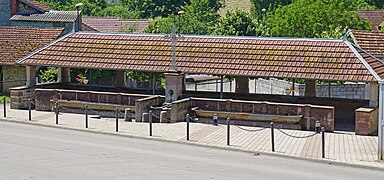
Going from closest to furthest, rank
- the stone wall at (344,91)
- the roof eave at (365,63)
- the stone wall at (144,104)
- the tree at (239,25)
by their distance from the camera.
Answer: the roof eave at (365,63) → the stone wall at (144,104) → the stone wall at (344,91) → the tree at (239,25)

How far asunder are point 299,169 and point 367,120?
22.7ft

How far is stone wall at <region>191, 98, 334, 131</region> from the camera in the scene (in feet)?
85.5

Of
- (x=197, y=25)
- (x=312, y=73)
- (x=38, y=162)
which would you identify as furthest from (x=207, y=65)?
(x=197, y=25)

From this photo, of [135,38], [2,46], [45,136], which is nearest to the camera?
[45,136]

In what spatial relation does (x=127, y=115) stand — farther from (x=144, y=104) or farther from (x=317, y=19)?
(x=317, y=19)

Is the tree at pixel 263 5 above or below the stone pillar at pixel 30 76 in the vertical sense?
above

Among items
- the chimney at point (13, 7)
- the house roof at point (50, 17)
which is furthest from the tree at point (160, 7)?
the chimney at point (13, 7)

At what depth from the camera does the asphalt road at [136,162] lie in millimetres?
18250

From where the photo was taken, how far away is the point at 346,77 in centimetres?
2714

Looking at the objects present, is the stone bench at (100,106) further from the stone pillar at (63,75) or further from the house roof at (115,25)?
the house roof at (115,25)

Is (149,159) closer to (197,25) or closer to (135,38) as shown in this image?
(135,38)

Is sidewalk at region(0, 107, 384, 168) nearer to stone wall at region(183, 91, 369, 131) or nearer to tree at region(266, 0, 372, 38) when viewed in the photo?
stone wall at region(183, 91, 369, 131)

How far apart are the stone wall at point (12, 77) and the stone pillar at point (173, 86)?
14338 millimetres

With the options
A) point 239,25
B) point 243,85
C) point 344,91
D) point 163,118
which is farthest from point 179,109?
point 239,25
